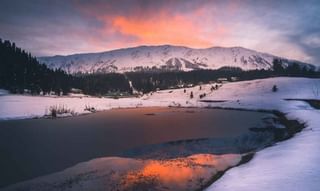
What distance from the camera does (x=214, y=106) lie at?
78.3m

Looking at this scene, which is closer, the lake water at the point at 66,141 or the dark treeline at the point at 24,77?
the lake water at the point at 66,141

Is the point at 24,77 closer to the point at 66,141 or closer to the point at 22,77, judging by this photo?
the point at 22,77

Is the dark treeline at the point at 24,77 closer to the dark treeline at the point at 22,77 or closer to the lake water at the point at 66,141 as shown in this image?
the dark treeline at the point at 22,77

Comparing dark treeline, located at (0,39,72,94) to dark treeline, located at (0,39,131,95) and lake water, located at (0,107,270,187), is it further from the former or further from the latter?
lake water, located at (0,107,270,187)

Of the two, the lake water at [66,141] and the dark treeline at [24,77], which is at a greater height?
the dark treeline at [24,77]

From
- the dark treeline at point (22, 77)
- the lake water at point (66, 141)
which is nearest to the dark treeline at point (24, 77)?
the dark treeline at point (22, 77)

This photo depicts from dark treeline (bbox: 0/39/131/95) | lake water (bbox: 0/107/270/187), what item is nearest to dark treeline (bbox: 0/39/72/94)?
dark treeline (bbox: 0/39/131/95)

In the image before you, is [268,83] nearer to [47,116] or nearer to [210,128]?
[210,128]

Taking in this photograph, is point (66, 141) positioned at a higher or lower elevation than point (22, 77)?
lower

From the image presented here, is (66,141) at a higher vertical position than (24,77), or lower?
lower

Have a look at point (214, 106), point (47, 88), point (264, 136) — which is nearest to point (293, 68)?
point (214, 106)

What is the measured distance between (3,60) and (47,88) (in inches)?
1017

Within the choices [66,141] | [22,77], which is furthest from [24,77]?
[66,141]

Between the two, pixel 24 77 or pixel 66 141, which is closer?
pixel 66 141
